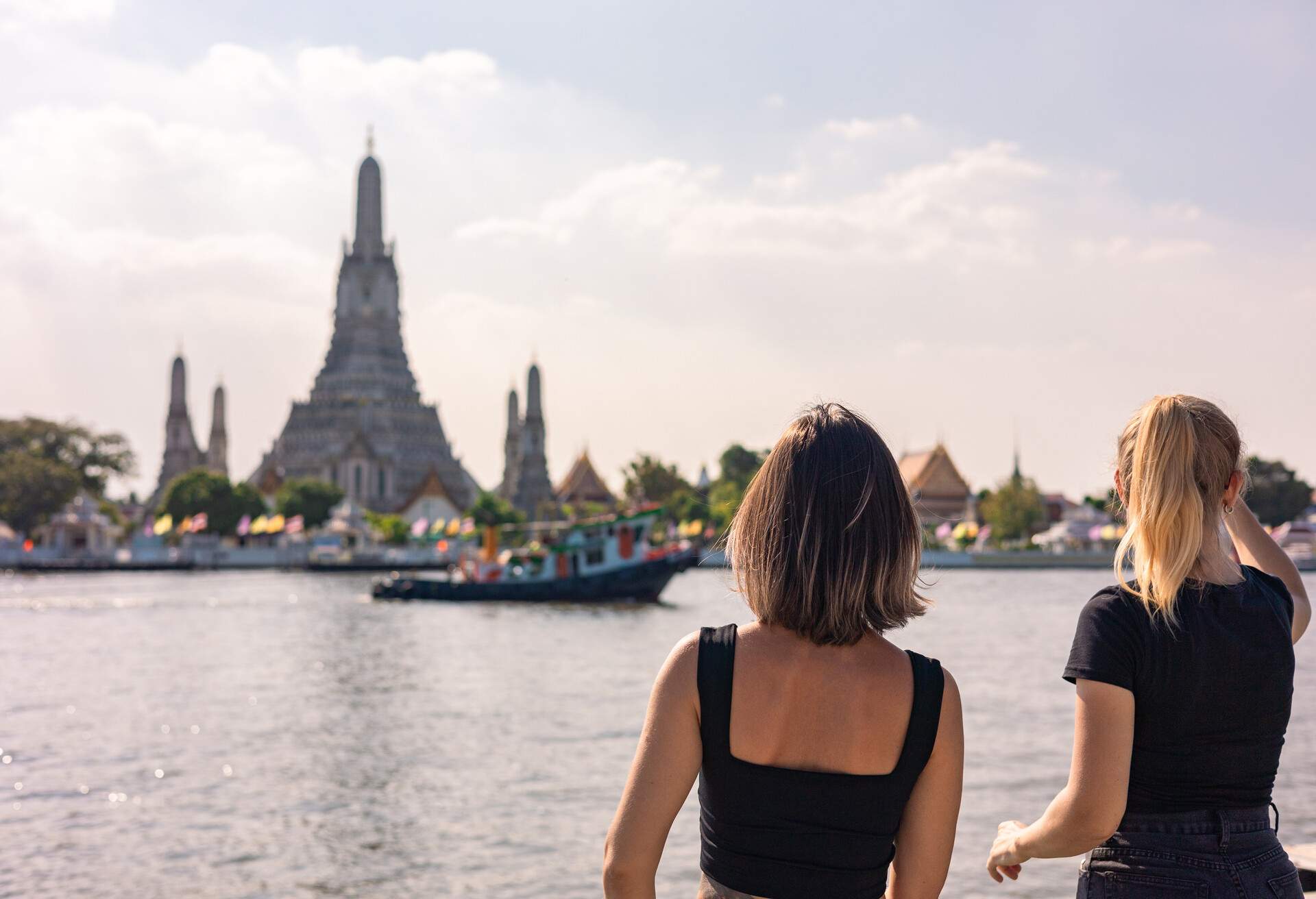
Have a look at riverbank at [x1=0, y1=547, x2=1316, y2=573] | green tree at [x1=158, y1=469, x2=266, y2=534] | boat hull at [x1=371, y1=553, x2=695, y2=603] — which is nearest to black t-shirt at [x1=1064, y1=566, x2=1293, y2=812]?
boat hull at [x1=371, y1=553, x2=695, y2=603]

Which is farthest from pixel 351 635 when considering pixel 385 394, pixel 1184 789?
pixel 385 394

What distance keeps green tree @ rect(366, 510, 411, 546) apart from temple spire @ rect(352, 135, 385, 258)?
36606 millimetres

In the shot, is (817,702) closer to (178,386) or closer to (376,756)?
(376,756)

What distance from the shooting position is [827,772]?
2.62m

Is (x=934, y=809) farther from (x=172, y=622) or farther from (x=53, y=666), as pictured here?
(x=172, y=622)

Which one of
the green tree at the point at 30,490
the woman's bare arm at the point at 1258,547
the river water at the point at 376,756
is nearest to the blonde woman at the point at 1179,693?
the woman's bare arm at the point at 1258,547

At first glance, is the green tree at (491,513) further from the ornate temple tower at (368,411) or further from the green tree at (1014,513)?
the green tree at (1014,513)

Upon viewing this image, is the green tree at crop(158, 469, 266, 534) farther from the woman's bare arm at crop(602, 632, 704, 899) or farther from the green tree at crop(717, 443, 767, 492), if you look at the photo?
the woman's bare arm at crop(602, 632, 704, 899)

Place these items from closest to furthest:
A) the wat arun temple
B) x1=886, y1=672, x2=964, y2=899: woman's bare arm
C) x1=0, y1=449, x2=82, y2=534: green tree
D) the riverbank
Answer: x1=886, y1=672, x2=964, y2=899: woman's bare arm < the riverbank < x1=0, y1=449, x2=82, y2=534: green tree < the wat arun temple

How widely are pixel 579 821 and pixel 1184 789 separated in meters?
11.2

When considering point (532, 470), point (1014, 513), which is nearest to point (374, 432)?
point (532, 470)

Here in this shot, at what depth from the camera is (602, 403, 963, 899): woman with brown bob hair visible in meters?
2.56

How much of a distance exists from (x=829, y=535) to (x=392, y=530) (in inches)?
4094

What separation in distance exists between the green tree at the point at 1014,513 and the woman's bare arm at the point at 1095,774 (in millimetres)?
106918
